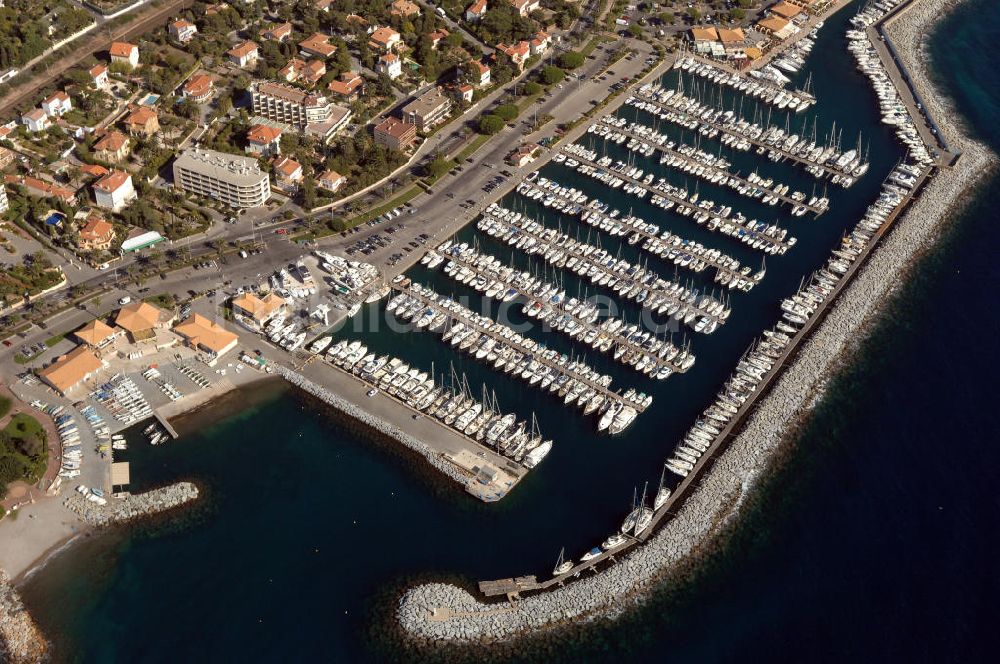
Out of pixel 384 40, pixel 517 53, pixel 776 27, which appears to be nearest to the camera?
pixel 517 53

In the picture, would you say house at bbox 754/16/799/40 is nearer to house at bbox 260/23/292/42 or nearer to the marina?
the marina

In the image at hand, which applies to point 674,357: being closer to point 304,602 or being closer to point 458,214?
point 458,214

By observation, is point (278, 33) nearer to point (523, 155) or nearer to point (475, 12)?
point (475, 12)

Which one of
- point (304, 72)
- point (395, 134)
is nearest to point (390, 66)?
point (304, 72)

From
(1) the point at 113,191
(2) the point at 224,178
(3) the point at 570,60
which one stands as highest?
(3) the point at 570,60

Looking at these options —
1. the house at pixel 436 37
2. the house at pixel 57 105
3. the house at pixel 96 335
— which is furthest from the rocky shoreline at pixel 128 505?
the house at pixel 436 37

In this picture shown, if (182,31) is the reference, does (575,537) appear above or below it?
below

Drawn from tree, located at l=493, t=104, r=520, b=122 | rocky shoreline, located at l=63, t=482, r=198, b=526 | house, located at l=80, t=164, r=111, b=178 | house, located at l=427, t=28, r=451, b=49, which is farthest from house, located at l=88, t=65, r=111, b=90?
rocky shoreline, located at l=63, t=482, r=198, b=526

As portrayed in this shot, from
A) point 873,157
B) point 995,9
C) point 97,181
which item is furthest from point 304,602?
point 995,9
